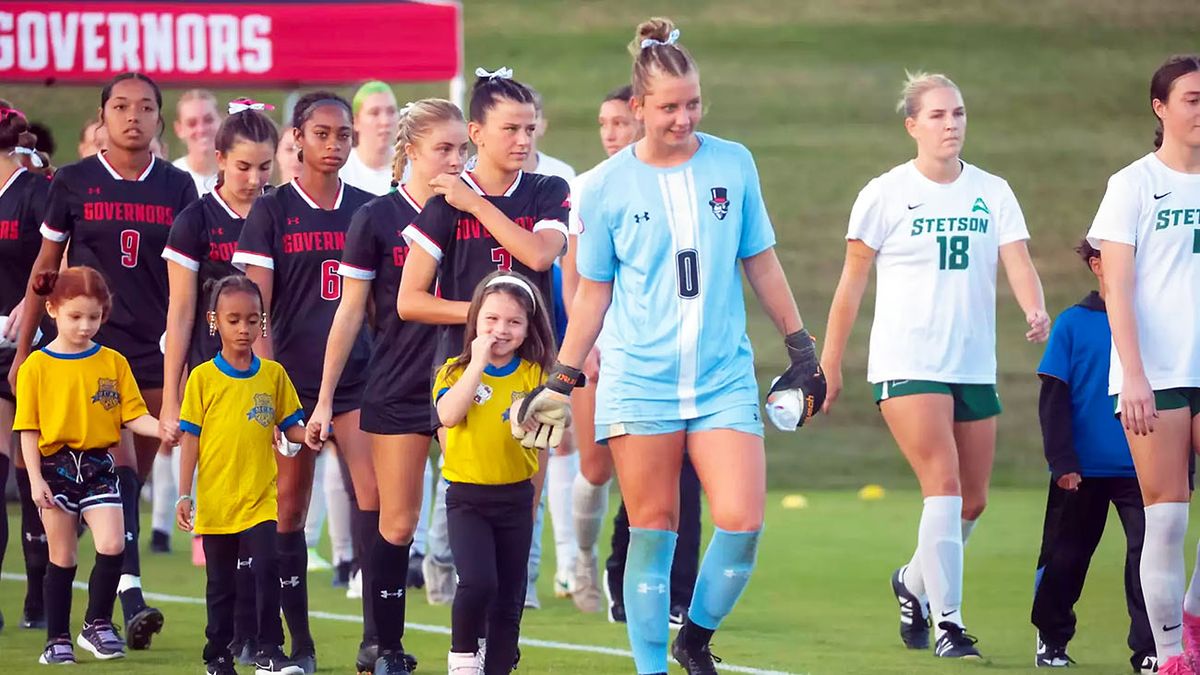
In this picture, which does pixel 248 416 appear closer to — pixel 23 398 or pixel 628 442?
pixel 23 398

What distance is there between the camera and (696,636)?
5.71 m

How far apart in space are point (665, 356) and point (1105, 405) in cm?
198

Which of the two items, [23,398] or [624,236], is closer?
[624,236]

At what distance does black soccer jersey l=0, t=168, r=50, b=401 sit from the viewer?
782cm

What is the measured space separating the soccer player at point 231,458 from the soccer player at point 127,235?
1106mm

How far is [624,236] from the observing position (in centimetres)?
538

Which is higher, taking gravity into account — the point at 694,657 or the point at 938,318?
the point at 938,318

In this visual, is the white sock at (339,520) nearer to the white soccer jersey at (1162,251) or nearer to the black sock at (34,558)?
the black sock at (34,558)

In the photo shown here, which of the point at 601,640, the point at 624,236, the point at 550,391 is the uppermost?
the point at 624,236

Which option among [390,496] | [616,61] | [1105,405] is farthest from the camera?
[616,61]

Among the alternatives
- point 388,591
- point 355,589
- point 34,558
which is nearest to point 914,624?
point 388,591

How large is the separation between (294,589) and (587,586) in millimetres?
1861

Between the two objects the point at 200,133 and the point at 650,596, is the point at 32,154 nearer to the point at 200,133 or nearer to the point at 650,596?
the point at 200,133

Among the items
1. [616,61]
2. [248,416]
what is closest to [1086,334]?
[248,416]
